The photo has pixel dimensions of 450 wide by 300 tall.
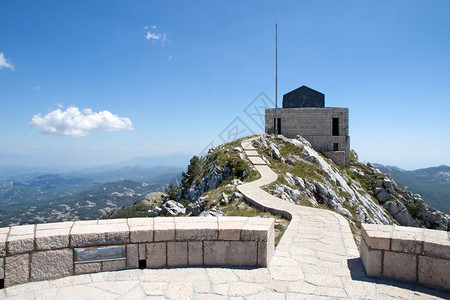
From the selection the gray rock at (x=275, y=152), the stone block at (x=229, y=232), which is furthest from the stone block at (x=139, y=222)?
the gray rock at (x=275, y=152)

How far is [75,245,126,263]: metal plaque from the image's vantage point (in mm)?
4242

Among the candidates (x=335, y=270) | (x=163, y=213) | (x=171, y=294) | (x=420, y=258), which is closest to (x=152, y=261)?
(x=171, y=294)

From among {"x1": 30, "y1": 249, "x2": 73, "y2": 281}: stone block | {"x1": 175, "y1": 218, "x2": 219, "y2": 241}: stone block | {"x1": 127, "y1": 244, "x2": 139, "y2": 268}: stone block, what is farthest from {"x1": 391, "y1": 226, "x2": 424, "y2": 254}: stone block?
{"x1": 30, "y1": 249, "x2": 73, "y2": 281}: stone block

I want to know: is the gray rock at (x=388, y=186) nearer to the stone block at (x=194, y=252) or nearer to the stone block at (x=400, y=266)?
the stone block at (x=400, y=266)

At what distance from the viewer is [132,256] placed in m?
4.43

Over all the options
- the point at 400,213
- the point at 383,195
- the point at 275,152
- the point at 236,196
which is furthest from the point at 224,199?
the point at 383,195

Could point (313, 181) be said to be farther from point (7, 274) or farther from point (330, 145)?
point (7, 274)

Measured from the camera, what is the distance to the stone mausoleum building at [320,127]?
101 feet

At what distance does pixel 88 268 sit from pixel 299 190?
44.6 feet

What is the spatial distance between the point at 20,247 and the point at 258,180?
42.9 ft

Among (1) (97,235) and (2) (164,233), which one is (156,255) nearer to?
(2) (164,233)

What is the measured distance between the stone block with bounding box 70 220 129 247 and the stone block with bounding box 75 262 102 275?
0.34 m

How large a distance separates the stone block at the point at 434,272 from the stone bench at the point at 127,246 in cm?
225

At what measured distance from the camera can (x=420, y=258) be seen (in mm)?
4035
